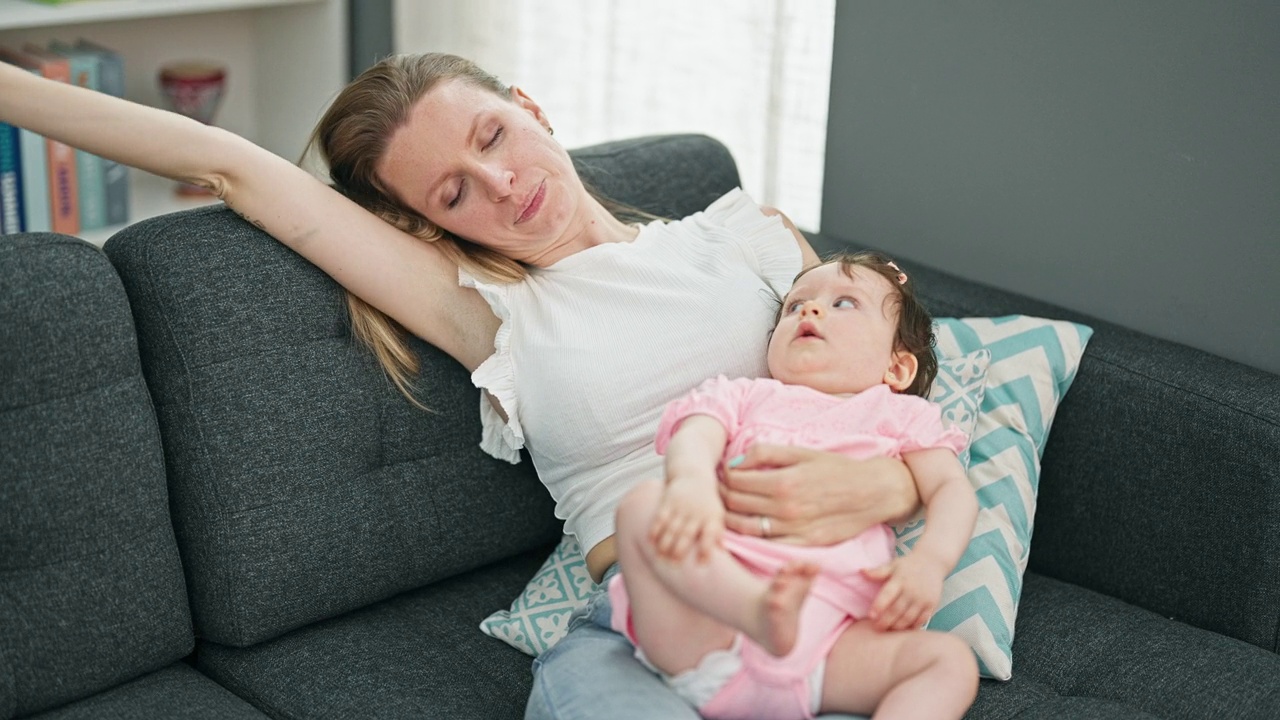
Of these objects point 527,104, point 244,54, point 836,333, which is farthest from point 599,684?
point 244,54

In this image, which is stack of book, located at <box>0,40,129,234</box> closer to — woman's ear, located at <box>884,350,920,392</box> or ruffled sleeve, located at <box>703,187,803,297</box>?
ruffled sleeve, located at <box>703,187,803,297</box>

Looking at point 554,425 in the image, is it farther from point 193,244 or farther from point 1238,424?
point 1238,424

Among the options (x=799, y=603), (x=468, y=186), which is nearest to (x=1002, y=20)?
(x=468, y=186)

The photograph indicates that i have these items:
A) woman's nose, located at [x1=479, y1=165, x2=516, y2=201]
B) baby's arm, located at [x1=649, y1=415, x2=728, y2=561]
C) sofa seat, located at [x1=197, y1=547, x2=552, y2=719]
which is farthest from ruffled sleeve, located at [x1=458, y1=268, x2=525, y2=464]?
baby's arm, located at [x1=649, y1=415, x2=728, y2=561]

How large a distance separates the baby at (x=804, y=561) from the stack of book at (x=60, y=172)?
6.21ft

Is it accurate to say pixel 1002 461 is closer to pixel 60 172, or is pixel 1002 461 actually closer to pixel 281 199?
pixel 281 199

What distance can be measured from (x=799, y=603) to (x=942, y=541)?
0.26m

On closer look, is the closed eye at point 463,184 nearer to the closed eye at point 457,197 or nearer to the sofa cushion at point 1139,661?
the closed eye at point 457,197

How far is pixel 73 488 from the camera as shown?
4.84ft

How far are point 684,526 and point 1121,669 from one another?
71 cm

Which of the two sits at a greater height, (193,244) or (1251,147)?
(1251,147)

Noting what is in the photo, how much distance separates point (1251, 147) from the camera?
1846 millimetres

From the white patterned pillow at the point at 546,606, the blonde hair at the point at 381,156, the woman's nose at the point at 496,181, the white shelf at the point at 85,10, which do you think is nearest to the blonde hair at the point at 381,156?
the blonde hair at the point at 381,156

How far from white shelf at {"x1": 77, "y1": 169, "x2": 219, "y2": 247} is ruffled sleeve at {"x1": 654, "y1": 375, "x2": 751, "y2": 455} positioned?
1.92 meters
